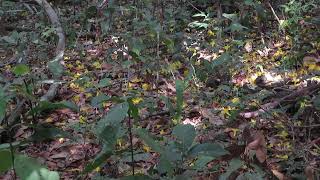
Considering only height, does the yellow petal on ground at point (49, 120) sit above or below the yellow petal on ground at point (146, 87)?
below

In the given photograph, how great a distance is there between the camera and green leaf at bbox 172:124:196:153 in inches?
74.2

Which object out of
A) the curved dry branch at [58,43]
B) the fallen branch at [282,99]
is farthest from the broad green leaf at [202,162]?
the curved dry branch at [58,43]

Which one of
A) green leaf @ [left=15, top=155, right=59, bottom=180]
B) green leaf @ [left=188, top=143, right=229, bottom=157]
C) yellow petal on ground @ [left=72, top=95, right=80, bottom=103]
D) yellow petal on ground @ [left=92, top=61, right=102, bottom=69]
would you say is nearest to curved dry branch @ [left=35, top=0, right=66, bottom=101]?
yellow petal on ground @ [left=72, top=95, right=80, bottom=103]

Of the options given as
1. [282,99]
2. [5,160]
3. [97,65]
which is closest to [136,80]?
[97,65]

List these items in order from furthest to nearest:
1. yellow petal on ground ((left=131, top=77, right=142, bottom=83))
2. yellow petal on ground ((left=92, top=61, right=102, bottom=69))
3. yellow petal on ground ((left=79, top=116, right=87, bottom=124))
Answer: yellow petal on ground ((left=92, top=61, right=102, bottom=69)) → yellow petal on ground ((left=131, top=77, right=142, bottom=83)) → yellow petal on ground ((left=79, top=116, right=87, bottom=124))

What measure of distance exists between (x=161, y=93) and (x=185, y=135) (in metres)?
2.01

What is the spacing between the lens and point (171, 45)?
454 centimetres

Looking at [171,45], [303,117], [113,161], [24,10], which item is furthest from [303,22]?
[24,10]

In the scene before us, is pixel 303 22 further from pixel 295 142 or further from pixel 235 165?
pixel 235 165

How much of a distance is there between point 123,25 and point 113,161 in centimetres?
328

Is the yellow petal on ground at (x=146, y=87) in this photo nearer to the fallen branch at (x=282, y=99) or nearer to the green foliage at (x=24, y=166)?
the fallen branch at (x=282, y=99)

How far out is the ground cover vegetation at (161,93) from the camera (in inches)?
77.4

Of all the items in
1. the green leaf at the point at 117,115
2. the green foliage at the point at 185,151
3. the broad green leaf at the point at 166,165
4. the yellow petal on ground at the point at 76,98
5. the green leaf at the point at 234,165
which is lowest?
the yellow petal on ground at the point at 76,98

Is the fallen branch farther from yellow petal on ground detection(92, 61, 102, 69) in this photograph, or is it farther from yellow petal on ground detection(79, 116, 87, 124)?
yellow petal on ground detection(92, 61, 102, 69)
